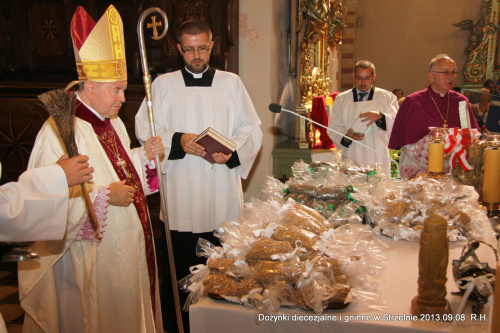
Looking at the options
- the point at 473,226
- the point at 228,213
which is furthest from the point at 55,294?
the point at 473,226

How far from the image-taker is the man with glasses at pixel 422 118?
12.8ft

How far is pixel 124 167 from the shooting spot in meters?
2.61

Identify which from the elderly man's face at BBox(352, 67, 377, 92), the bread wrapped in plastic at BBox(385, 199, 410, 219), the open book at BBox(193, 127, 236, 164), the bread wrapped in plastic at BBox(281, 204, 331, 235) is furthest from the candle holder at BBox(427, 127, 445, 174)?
the elderly man's face at BBox(352, 67, 377, 92)

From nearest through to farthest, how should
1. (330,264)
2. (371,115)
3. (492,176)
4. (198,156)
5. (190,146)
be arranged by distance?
(330,264) < (492,176) < (190,146) < (198,156) < (371,115)

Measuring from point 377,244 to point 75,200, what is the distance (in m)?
1.48

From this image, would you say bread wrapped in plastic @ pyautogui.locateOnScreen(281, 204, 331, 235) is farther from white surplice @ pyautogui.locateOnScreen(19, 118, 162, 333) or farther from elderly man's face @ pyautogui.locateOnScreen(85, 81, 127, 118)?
elderly man's face @ pyautogui.locateOnScreen(85, 81, 127, 118)

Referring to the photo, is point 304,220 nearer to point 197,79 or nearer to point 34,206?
point 34,206

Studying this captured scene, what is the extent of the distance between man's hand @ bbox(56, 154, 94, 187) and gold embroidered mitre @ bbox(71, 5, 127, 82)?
67 cm

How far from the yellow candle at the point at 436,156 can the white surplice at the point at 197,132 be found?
1.37m

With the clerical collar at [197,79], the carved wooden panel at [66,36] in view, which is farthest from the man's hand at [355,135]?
the clerical collar at [197,79]

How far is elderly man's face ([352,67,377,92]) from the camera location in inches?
190

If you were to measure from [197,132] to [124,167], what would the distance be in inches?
38.5

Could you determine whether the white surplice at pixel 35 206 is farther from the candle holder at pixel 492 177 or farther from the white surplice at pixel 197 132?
the candle holder at pixel 492 177

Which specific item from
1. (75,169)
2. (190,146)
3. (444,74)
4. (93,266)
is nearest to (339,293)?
(75,169)
